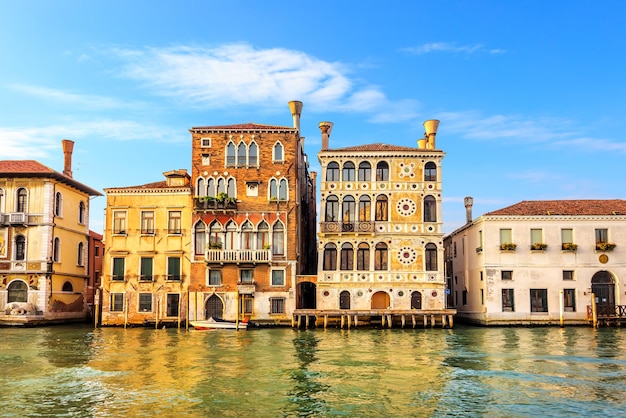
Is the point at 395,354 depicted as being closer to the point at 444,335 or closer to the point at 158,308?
the point at 444,335

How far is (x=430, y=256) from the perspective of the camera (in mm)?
38281

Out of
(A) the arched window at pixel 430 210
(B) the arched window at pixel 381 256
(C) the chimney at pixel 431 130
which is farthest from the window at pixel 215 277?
(C) the chimney at pixel 431 130

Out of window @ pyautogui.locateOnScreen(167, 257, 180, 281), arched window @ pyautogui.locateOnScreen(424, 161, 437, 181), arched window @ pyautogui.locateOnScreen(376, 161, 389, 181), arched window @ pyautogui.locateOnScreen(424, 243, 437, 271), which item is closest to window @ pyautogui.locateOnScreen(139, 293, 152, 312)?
window @ pyautogui.locateOnScreen(167, 257, 180, 281)

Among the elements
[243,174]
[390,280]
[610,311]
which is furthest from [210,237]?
[610,311]

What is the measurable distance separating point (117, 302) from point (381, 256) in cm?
1600

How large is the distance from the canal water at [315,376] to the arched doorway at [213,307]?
659cm

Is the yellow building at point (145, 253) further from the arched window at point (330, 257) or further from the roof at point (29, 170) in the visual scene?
the arched window at point (330, 257)

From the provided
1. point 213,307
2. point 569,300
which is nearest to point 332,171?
point 213,307

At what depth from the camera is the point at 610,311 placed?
37.2 metres

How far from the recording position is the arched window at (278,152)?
39.1 meters

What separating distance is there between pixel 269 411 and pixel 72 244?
3301 centimetres

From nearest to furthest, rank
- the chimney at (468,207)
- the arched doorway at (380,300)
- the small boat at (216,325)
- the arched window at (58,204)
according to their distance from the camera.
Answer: the small boat at (216,325), the arched doorway at (380,300), the arched window at (58,204), the chimney at (468,207)

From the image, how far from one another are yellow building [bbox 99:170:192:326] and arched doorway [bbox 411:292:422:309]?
1328 centimetres

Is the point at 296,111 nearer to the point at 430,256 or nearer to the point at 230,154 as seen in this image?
the point at 230,154
